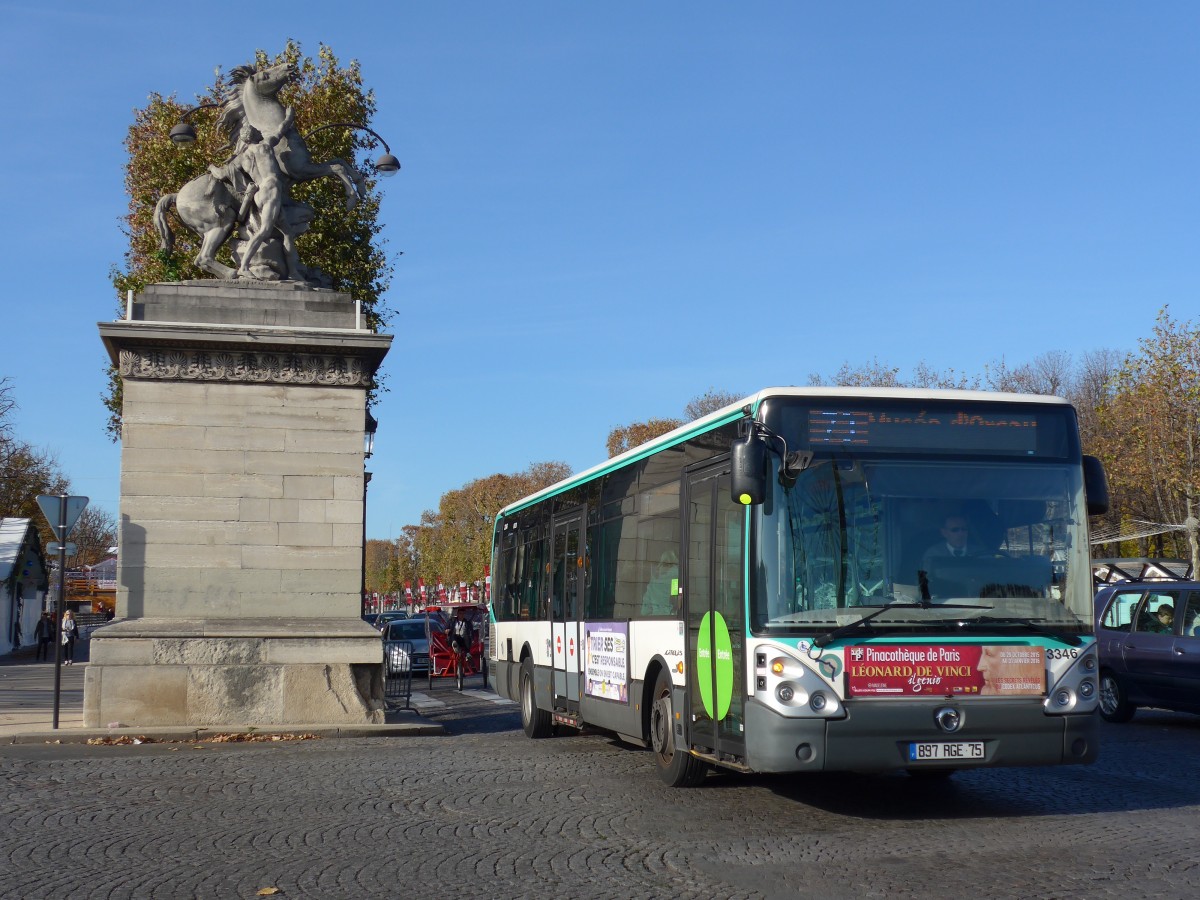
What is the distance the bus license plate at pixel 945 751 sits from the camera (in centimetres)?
901

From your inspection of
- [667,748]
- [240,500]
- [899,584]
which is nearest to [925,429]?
[899,584]

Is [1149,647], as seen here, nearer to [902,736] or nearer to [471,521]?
[902,736]

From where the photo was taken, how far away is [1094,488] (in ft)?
31.8

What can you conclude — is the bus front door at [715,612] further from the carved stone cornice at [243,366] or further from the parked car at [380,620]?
the parked car at [380,620]

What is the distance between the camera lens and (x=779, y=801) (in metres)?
10.5

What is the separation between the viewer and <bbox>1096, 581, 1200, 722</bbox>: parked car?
651 inches

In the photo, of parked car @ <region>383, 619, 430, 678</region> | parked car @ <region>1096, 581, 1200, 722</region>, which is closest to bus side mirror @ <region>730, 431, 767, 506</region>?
parked car @ <region>1096, 581, 1200, 722</region>

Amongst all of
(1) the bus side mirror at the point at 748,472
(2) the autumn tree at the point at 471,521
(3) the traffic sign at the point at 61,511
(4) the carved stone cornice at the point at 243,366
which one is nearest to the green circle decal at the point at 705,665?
(1) the bus side mirror at the point at 748,472

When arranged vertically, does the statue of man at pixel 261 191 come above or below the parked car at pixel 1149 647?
above

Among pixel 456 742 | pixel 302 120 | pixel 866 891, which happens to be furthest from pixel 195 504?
pixel 302 120

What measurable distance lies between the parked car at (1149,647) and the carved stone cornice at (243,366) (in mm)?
10232

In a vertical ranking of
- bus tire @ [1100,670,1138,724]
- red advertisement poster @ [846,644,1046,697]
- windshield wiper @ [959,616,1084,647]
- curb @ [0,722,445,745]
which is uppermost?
windshield wiper @ [959,616,1084,647]

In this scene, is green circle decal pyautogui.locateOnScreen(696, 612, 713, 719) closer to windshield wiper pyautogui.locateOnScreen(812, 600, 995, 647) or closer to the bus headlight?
the bus headlight

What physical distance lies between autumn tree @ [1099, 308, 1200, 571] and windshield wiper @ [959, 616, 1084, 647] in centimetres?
3065
